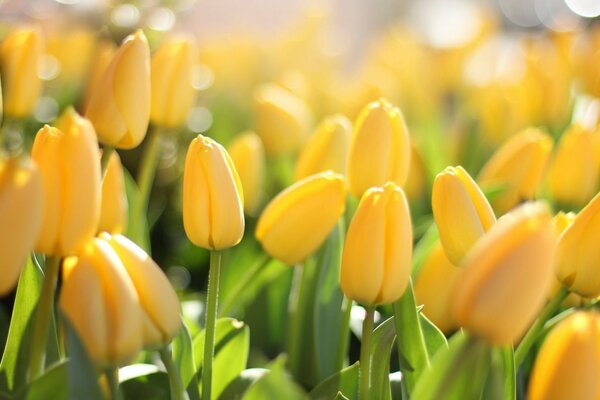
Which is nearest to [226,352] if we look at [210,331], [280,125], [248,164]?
[210,331]

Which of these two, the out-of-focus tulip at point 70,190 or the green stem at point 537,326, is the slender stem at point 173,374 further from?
the green stem at point 537,326

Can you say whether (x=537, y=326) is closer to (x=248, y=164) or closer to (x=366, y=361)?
(x=366, y=361)

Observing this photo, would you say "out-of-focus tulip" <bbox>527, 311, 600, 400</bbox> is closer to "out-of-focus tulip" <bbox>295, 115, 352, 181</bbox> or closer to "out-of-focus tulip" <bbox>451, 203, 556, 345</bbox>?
"out-of-focus tulip" <bbox>451, 203, 556, 345</bbox>

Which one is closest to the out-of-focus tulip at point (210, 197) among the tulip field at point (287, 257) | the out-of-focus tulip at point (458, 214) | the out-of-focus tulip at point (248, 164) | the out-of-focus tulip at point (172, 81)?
the tulip field at point (287, 257)

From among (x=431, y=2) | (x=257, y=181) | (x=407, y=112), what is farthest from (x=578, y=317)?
(x=431, y=2)

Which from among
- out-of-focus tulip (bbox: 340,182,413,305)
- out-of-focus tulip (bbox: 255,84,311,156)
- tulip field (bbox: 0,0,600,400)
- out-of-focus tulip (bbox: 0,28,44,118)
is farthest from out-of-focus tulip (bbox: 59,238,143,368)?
out-of-focus tulip (bbox: 255,84,311,156)
